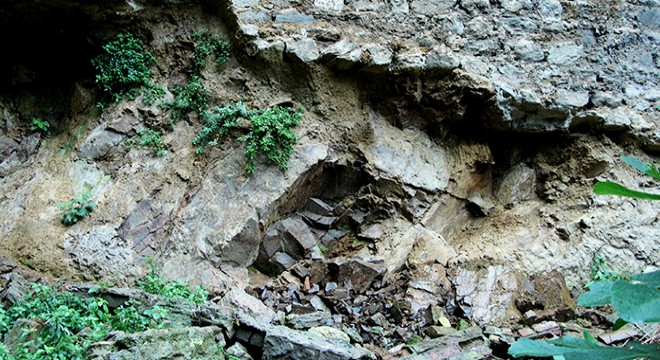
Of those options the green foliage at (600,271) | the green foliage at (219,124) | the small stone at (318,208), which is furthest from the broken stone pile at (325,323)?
the green foliage at (219,124)

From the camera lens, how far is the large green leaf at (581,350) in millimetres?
688

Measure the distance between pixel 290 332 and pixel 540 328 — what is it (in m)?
1.92

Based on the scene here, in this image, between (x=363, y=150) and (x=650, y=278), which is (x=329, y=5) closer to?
(x=363, y=150)

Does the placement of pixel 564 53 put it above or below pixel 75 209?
above

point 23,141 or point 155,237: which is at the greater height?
point 23,141

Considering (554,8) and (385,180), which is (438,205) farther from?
(554,8)

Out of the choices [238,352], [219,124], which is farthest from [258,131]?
[238,352]

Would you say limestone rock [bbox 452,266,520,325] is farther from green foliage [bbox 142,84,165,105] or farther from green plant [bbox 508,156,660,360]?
green plant [bbox 508,156,660,360]

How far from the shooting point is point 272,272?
4.48 meters

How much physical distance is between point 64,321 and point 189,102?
2397 millimetres

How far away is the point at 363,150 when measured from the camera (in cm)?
481

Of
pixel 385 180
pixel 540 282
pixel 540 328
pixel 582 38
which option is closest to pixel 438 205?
pixel 385 180

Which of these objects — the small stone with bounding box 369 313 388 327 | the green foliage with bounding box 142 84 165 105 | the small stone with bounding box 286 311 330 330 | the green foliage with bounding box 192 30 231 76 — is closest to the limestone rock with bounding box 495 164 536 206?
the small stone with bounding box 369 313 388 327

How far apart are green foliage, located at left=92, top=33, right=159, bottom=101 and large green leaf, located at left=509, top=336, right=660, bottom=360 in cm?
461
